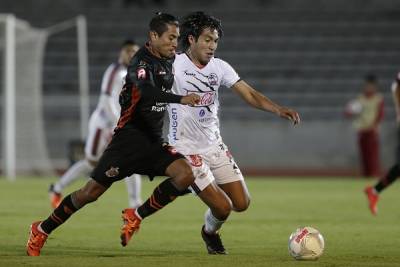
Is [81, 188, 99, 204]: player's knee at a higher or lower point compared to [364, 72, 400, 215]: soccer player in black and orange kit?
higher

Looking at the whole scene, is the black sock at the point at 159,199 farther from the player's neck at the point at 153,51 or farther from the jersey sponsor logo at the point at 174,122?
the player's neck at the point at 153,51

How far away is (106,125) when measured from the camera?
1312 centimetres

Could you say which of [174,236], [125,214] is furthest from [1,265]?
[174,236]

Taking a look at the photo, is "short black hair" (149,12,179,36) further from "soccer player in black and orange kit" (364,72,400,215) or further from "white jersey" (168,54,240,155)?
"soccer player in black and orange kit" (364,72,400,215)

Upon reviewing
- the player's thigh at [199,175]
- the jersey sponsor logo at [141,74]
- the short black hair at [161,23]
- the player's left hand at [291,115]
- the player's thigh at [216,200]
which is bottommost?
the player's thigh at [216,200]

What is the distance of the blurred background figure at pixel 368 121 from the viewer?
21.4 m

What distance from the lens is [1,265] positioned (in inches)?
260

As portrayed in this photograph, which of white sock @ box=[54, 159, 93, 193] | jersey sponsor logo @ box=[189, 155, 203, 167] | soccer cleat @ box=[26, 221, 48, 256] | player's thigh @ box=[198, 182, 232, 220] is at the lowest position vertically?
white sock @ box=[54, 159, 93, 193]

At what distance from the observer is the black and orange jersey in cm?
727

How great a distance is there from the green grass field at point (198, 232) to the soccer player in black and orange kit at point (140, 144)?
376 mm

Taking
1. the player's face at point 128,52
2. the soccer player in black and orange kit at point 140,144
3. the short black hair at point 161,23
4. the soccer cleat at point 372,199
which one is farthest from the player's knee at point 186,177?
the soccer cleat at point 372,199

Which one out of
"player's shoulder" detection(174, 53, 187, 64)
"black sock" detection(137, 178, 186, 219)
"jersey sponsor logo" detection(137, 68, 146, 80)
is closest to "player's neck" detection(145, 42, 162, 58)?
"jersey sponsor logo" detection(137, 68, 146, 80)

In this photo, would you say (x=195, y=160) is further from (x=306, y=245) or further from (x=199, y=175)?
(x=306, y=245)

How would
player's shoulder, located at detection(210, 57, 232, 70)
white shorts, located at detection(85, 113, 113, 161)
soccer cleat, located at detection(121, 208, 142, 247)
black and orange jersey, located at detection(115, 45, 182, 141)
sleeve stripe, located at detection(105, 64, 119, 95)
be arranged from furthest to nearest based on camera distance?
1. white shorts, located at detection(85, 113, 113, 161)
2. sleeve stripe, located at detection(105, 64, 119, 95)
3. player's shoulder, located at detection(210, 57, 232, 70)
4. soccer cleat, located at detection(121, 208, 142, 247)
5. black and orange jersey, located at detection(115, 45, 182, 141)
